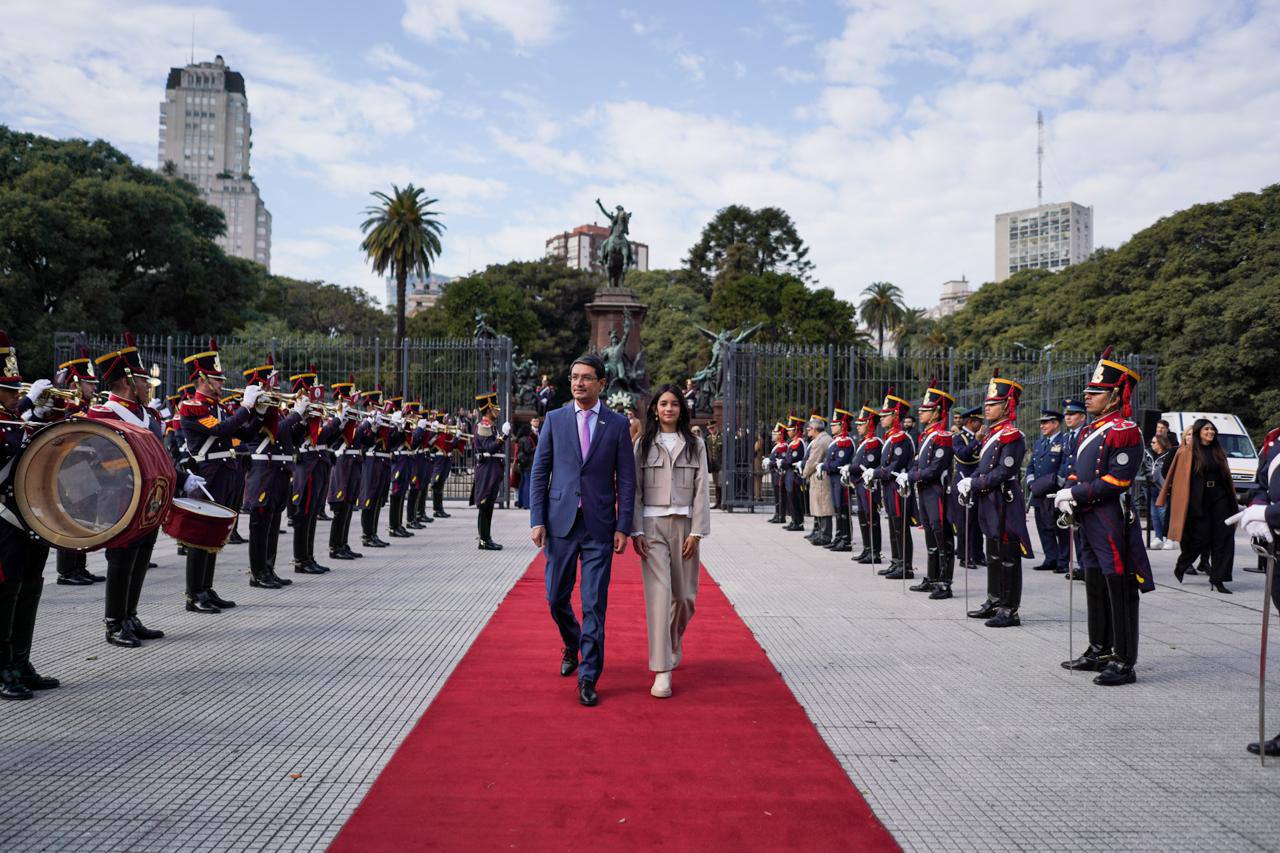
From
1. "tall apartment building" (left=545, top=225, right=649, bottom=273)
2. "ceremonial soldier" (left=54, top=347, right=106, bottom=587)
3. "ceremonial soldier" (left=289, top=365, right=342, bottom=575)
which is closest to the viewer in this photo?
"ceremonial soldier" (left=54, top=347, right=106, bottom=587)

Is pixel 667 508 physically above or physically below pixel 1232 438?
below

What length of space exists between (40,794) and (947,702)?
15.6 feet

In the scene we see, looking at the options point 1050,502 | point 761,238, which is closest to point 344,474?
point 1050,502

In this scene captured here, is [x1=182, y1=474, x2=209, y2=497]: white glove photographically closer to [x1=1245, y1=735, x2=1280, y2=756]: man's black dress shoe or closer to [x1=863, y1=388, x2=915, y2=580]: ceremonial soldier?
[x1=1245, y1=735, x2=1280, y2=756]: man's black dress shoe

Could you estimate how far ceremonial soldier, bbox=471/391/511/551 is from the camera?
42.0 feet

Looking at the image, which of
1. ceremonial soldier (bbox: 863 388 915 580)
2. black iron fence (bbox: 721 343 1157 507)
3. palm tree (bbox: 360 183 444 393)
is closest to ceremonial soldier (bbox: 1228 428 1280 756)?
ceremonial soldier (bbox: 863 388 915 580)

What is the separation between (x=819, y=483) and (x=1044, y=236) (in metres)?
135

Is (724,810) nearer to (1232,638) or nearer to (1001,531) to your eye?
(1001,531)

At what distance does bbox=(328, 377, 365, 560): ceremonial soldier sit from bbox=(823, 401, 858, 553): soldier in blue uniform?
6662mm

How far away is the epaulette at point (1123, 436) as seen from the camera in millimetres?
6289

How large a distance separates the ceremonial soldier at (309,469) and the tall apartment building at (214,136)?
14205cm

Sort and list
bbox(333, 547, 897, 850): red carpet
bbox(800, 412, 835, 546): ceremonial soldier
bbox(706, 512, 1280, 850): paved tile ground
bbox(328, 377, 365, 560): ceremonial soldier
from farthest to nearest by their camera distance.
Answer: bbox(800, 412, 835, 546): ceremonial soldier → bbox(328, 377, 365, 560): ceremonial soldier → bbox(706, 512, 1280, 850): paved tile ground → bbox(333, 547, 897, 850): red carpet

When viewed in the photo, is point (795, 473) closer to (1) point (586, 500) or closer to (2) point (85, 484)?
(1) point (586, 500)

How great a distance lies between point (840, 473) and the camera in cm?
1342
